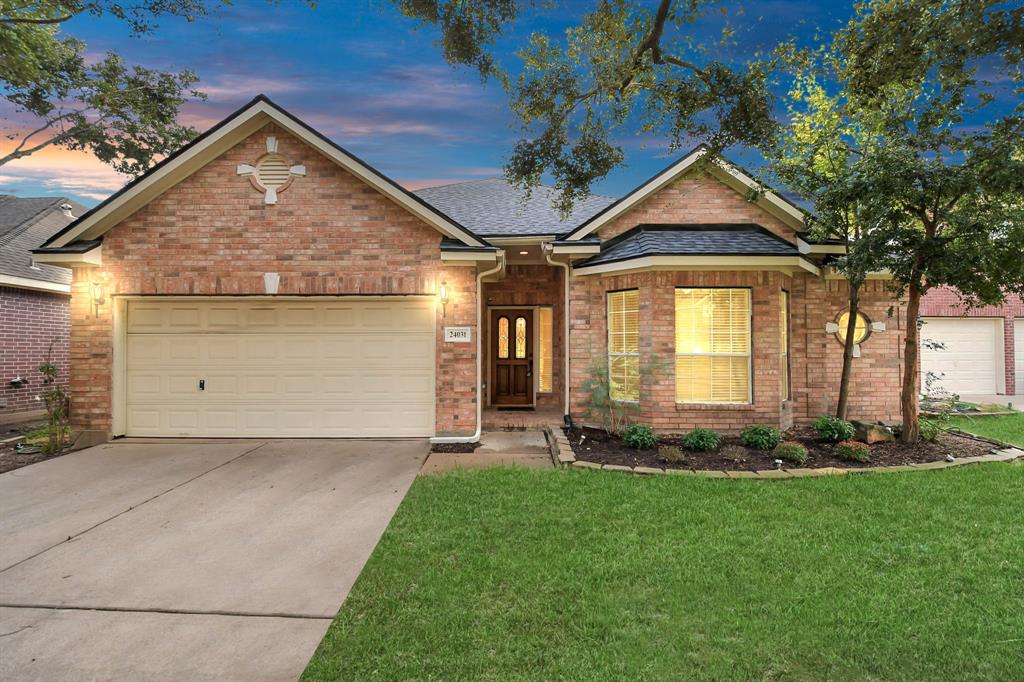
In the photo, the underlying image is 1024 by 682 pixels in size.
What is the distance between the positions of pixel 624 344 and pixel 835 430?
3.45m

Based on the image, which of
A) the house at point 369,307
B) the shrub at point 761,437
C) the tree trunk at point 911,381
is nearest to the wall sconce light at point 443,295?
the house at point 369,307

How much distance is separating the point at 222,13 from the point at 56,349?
918 centimetres

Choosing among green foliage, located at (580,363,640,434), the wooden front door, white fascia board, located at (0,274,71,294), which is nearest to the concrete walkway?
green foliage, located at (580,363,640,434)

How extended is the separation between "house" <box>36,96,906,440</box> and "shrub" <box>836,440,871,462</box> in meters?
1.24

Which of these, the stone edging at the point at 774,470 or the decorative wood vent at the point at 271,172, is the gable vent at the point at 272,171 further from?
the stone edging at the point at 774,470

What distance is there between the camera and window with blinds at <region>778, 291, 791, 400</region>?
865 centimetres

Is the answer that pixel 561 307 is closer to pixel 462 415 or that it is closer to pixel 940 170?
pixel 462 415

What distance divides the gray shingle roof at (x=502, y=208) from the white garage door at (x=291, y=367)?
2461 millimetres

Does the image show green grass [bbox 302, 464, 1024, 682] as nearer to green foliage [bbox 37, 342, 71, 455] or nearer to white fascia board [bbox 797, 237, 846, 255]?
white fascia board [bbox 797, 237, 846, 255]

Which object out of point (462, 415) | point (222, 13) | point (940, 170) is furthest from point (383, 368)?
point (940, 170)

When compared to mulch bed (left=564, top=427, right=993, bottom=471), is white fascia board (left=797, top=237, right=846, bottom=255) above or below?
above

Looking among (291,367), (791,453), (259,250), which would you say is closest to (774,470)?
(791,453)

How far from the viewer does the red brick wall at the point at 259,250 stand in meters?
7.98

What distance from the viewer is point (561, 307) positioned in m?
11.0
